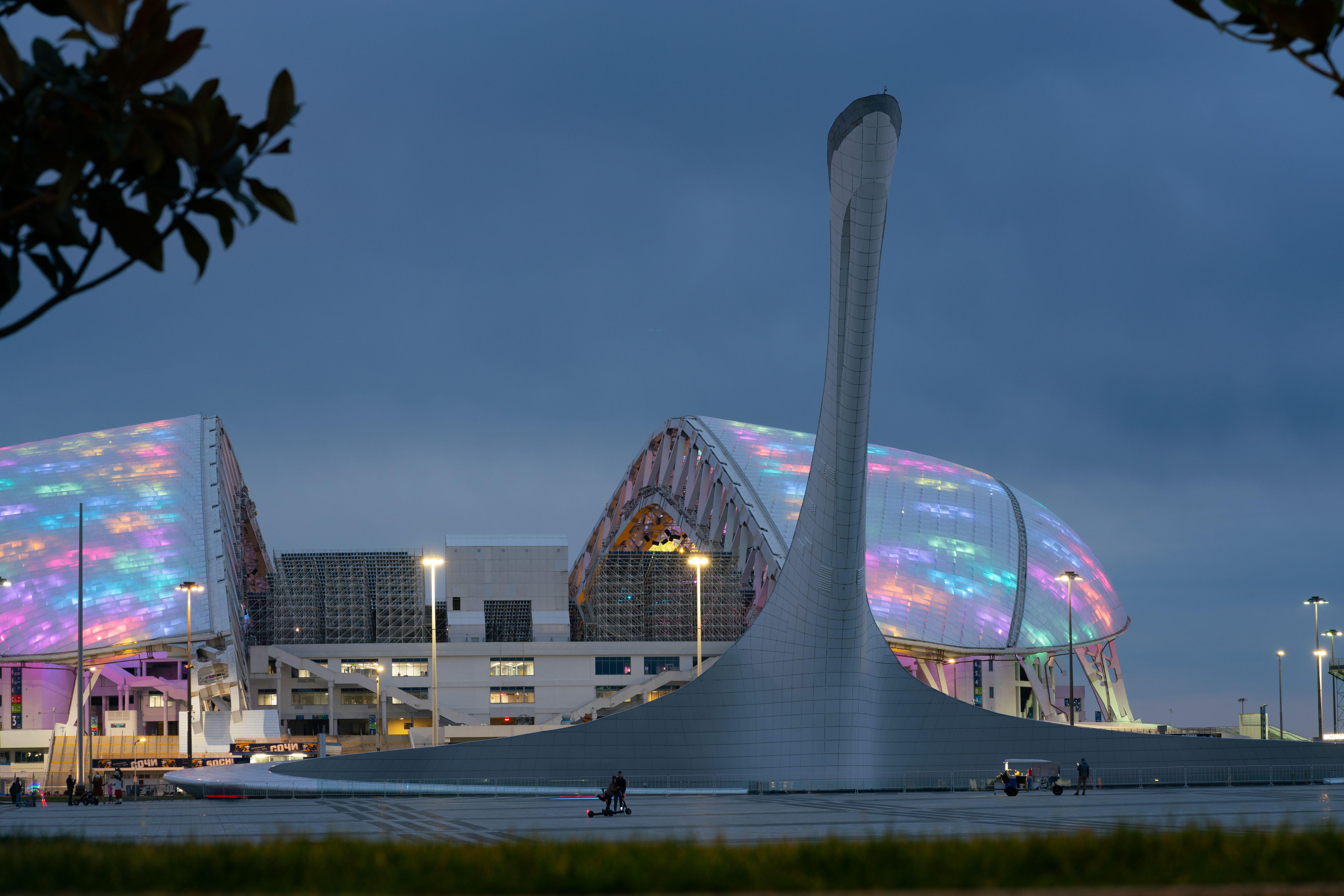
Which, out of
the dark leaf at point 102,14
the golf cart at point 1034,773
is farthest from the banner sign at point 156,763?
the dark leaf at point 102,14

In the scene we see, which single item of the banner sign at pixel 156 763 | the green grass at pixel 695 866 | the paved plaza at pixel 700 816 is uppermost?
the green grass at pixel 695 866

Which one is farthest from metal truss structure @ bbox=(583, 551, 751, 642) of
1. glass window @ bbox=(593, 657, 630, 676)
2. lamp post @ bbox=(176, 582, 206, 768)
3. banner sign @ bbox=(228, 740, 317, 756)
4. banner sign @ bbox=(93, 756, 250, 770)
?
banner sign @ bbox=(93, 756, 250, 770)

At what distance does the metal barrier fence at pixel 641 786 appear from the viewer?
3606 cm

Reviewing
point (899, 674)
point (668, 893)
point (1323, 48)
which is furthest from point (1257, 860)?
point (899, 674)

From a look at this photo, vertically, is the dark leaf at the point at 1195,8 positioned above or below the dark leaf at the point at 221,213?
above

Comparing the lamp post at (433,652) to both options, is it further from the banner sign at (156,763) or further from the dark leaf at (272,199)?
the dark leaf at (272,199)

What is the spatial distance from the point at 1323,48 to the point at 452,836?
667 inches

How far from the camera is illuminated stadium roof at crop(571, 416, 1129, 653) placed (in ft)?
228

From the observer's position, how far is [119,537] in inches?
3019

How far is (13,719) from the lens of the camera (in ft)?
259

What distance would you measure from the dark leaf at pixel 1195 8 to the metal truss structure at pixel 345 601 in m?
88.0

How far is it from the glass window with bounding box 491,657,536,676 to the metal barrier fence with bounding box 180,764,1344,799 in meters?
51.9

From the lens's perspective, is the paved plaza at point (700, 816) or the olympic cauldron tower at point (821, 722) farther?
the olympic cauldron tower at point (821, 722)

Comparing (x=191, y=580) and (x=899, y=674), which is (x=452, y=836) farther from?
(x=191, y=580)
